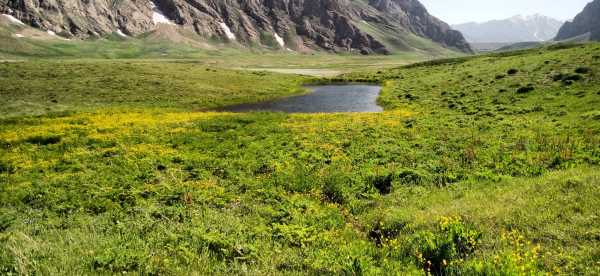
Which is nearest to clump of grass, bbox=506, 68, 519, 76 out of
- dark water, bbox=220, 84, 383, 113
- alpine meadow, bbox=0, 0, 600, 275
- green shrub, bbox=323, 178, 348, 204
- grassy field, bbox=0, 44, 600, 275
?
alpine meadow, bbox=0, 0, 600, 275

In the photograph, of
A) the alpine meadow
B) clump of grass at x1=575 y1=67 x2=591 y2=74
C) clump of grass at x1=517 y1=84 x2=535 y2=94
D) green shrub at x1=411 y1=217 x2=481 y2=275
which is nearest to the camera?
green shrub at x1=411 y1=217 x2=481 y2=275

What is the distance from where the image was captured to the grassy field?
908 cm

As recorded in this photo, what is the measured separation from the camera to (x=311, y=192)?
1628cm

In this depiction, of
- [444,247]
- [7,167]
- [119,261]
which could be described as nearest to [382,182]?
[444,247]

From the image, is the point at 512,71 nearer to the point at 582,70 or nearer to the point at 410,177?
the point at 582,70

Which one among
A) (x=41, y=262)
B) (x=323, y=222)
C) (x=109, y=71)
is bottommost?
(x=323, y=222)

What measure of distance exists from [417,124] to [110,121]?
1227 inches

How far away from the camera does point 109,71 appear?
2805 inches

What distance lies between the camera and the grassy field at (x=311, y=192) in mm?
9078

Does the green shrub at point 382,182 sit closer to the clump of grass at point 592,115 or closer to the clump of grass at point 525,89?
the clump of grass at point 592,115

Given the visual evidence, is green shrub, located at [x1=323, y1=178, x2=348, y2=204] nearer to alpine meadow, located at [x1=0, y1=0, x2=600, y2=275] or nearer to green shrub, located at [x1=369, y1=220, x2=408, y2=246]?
alpine meadow, located at [x1=0, y1=0, x2=600, y2=275]

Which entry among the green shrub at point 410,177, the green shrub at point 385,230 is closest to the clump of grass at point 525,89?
the green shrub at point 410,177

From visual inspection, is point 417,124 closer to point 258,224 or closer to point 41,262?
point 258,224

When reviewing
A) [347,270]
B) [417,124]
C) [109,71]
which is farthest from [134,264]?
[109,71]
